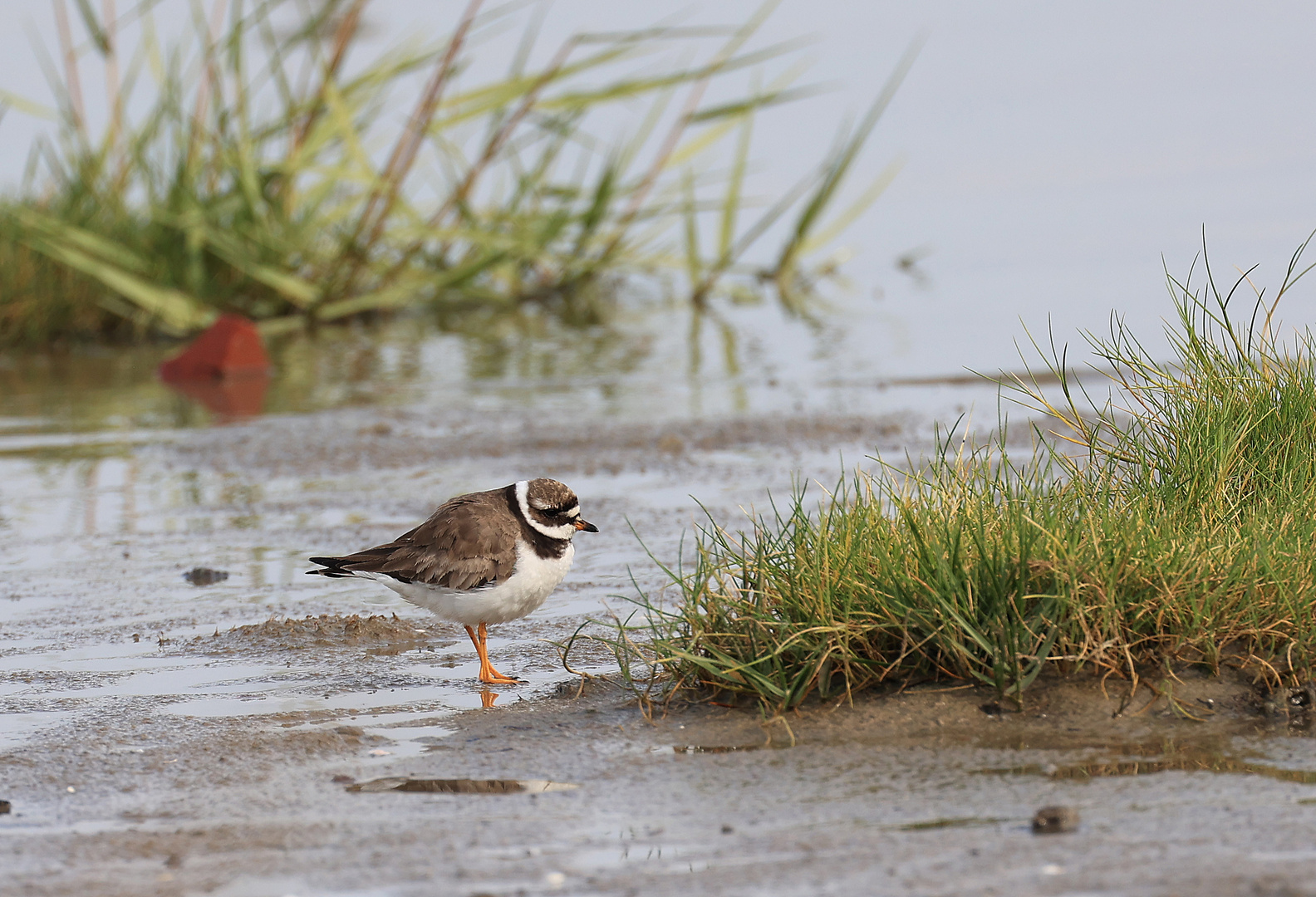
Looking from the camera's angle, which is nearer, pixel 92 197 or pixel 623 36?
pixel 623 36

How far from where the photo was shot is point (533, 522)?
5039mm

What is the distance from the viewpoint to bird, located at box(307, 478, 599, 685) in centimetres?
488

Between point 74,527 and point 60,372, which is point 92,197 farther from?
point 74,527

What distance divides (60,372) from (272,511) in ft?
23.3

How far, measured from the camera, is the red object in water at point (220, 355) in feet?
42.9

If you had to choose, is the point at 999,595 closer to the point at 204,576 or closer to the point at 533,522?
the point at 533,522

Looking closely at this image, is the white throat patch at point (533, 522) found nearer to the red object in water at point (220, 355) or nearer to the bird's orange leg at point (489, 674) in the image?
the bird's orange leg at point (489, 674)

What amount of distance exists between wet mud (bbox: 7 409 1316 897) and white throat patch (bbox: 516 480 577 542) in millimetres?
427

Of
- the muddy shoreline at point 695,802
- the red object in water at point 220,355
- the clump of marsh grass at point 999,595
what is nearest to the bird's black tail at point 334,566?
the muddy shoreline at point 695,802

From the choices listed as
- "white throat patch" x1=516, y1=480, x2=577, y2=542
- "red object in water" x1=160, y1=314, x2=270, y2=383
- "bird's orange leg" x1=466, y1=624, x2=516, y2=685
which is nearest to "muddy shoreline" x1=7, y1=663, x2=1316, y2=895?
"bird's orange leg" x1=466, y1=624, x2=516, y2=685

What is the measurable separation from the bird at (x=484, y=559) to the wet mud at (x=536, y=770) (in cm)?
23

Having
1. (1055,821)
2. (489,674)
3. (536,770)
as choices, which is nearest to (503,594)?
(489,674)

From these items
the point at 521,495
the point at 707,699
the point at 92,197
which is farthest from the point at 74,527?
the point at 92,197

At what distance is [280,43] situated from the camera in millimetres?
13445
